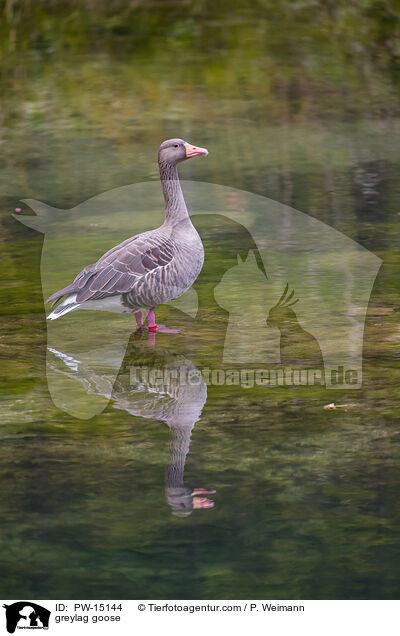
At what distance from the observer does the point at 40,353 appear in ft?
25.8

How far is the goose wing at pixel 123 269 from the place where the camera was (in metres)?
7.71

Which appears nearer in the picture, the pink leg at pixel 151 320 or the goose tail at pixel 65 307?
the goose tail at pixel 65 307

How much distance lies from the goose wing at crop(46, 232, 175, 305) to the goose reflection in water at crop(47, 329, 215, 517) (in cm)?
48

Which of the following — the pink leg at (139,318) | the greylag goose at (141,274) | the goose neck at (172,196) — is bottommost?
the pink leg at (139,318)

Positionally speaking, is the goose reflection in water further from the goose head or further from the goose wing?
the goose head

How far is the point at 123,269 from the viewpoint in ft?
25.5

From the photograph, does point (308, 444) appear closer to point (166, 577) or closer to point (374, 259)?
point (166, 577)

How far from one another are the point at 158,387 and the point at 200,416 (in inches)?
24.6

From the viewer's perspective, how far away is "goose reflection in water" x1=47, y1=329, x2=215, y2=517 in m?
6.14
